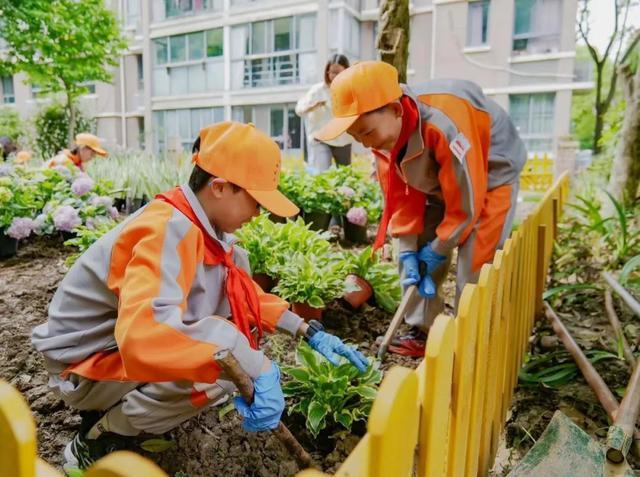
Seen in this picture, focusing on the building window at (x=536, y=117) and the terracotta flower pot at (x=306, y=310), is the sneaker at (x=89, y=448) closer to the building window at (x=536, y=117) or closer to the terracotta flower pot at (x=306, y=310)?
the terracotta flower pot at (x=306, y=310)

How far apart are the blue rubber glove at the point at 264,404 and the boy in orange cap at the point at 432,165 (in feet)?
3.13

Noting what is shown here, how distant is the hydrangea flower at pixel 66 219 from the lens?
3564 millimetres

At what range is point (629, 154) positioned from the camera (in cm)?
492

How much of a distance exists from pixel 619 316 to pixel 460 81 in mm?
1620

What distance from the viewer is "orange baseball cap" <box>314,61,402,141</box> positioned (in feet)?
6.31

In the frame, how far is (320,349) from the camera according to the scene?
1560 mm

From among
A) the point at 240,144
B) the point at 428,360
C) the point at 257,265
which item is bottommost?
the point at 257,265

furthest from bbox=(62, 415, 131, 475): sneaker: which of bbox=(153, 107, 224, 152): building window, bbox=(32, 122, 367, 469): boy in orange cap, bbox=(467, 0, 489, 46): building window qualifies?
bbox=(153, 107, 224, 152): building window

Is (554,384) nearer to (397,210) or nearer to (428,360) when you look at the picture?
(397,210)

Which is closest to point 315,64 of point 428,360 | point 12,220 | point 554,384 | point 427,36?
point 427,36

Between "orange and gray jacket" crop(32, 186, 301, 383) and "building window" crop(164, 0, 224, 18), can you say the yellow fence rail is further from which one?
"building window" crop(164, 0, 224, 18)

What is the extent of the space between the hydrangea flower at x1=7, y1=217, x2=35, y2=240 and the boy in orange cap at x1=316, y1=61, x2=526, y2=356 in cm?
243

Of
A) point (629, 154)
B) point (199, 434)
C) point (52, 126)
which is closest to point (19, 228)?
point (199, 434)

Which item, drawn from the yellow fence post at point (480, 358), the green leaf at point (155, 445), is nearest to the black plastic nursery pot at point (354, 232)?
the green leaf at point (155, 445)
